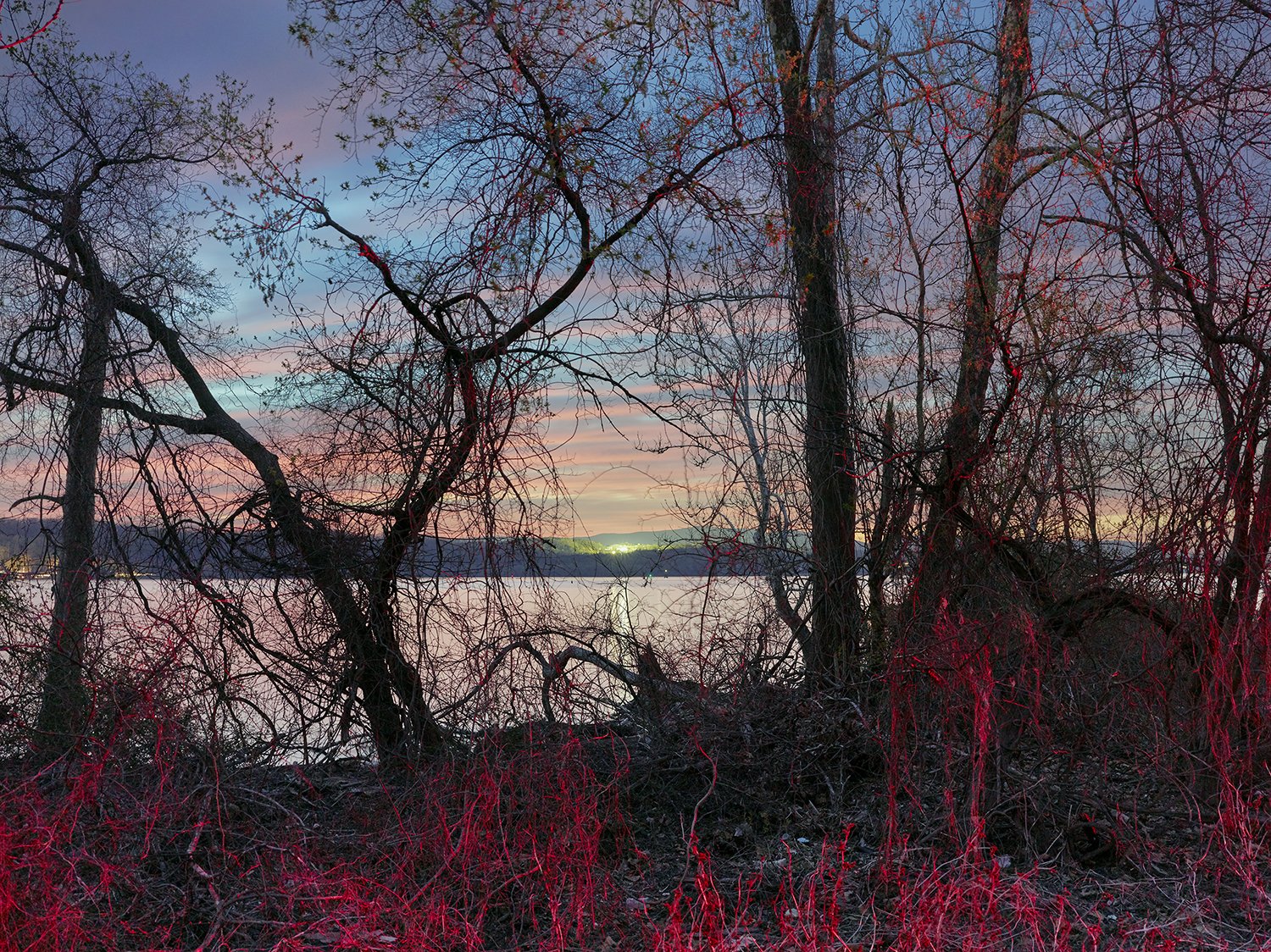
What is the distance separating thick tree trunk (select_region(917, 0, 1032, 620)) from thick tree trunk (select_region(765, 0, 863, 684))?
783 mm

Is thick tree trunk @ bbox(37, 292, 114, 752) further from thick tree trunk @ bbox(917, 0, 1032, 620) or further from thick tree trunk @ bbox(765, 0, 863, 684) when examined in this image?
thick tree trunk @ bbox(917, 0, 1032, 620)

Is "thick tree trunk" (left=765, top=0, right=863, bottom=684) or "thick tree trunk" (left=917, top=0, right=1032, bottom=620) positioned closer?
"thick tree trunk" (left=917, top=0, right=1032, bottom=620)

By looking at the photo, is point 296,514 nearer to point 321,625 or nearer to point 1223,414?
point 321,625

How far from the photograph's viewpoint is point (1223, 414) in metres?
5.11

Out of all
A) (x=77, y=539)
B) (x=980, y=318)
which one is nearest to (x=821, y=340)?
(x=980, y=318)

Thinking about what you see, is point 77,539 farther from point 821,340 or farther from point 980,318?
point 980,318

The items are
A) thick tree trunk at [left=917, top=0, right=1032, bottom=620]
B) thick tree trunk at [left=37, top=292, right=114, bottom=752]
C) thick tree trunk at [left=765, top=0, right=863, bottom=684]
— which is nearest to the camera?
thick tree trunk at [left=917, top=0, right=1032, bottom=620]

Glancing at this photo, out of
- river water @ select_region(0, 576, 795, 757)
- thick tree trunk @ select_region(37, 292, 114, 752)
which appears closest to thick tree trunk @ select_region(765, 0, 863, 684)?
river water @ select_region(0, 576, 795, 757)

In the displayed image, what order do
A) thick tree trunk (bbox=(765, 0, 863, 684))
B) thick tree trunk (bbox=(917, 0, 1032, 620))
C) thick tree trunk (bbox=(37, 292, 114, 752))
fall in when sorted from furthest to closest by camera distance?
thick tree trunk (bbox=(765, 0, 863, 684)), thick tree trunk (bbox=(37, 292, 114, 752)), thick tree trunk (bbox=(917, 0, 1032, 620))

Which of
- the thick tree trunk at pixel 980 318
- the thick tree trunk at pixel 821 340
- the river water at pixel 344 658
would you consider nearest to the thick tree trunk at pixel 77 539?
the river water at pixel 344 658

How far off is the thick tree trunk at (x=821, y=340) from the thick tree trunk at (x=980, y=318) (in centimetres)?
78

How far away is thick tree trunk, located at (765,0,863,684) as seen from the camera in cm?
661

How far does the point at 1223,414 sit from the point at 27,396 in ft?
22.2

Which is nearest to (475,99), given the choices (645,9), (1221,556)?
(645,9)
